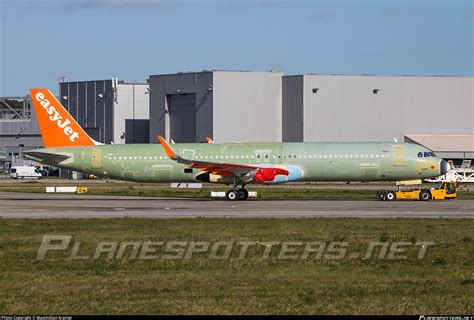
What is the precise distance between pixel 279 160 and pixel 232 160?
Result: 3165 millimetres

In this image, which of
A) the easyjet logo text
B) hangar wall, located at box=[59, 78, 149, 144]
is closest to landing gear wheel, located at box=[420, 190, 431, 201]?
the easyjet logo text

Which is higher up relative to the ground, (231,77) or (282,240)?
(231,77)

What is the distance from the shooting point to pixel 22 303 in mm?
18781

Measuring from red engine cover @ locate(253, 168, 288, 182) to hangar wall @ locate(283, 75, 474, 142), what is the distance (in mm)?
49514

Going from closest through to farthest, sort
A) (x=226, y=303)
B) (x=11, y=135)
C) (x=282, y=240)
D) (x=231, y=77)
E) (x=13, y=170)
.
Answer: (x=226, y=303)
(x=282, y=240)
(x=231, y=77)
(x=13, y=170)
(x=11, y=135)

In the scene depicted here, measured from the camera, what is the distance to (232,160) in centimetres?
6138

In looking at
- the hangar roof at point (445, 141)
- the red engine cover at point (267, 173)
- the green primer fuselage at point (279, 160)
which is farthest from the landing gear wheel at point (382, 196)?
the hangar roof at point (445, 141)

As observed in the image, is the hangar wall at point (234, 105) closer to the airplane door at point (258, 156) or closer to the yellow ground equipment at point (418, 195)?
the airplane door at point (258, 156)

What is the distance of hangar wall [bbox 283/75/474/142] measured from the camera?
363 ft

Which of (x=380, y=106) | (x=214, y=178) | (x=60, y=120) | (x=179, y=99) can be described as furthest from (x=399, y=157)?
(x=179, y=99)

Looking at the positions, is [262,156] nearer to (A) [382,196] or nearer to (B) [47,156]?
(A) [382,196]

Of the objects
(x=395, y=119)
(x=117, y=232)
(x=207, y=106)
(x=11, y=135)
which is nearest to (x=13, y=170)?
(x=11, y=135)

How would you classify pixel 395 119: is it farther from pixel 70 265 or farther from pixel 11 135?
pixel 70 265

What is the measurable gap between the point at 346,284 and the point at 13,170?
117882mm
